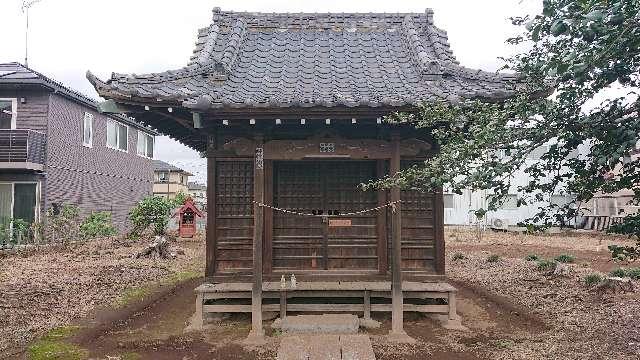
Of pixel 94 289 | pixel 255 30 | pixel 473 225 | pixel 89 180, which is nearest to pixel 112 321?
pixel 94 289

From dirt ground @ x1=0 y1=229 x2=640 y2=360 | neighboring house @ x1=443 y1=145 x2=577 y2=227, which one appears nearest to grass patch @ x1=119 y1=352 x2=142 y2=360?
dirt ground @ x1=0 y1=229 x2=640 y2=360

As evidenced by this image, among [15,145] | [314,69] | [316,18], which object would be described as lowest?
[15,145]

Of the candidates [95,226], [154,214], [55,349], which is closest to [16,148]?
[95,226]

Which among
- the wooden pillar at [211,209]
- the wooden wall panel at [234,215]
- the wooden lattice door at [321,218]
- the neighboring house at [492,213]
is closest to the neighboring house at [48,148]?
the wooden pillar at [211,209]

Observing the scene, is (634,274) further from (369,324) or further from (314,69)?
(314,69)

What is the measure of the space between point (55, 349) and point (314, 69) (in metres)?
6.45

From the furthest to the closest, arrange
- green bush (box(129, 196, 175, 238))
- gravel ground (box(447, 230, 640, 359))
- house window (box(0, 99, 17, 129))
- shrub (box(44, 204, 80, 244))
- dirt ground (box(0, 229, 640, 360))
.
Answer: green bush (box(129, 196, 175, 238))
house window (box(0, 99, 17, 129))
shrub (box(44, 204, 80, 244))
dirt ground (box(0, 229, 640, 360))
gravel ground (box(447, 230, 640, 359))

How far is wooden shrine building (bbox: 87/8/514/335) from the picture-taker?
754 cm

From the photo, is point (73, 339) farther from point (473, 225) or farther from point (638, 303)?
point (473, 225)

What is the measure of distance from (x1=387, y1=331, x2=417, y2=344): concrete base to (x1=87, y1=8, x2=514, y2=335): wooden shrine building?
135 mm

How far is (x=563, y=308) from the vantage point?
995cm

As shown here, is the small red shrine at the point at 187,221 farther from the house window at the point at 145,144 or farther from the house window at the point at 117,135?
the house window at the point at 145,144

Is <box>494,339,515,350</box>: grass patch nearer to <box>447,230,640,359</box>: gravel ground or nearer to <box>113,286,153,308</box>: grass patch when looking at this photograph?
<box>447,230,640,359</box>: gravel ground

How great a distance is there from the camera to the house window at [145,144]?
2916cm
